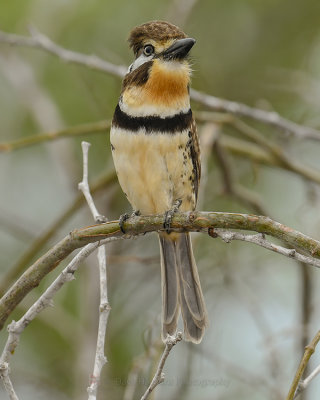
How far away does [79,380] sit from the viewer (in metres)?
3.96

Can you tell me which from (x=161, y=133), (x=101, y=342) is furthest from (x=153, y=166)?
(x=101, y=342)

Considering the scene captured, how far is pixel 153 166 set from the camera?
10.1 feet

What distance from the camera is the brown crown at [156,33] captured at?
10.0ft

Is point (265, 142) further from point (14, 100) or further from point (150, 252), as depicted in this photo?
point (14, 100)

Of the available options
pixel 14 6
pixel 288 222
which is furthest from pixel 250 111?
pixel 14 6

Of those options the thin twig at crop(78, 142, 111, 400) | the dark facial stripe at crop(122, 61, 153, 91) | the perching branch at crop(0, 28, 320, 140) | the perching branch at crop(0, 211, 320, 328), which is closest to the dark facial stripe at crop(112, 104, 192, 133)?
the dark facial stripe at crop(122, 61, 153, 91)

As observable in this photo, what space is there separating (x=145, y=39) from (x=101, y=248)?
1098 millimetres

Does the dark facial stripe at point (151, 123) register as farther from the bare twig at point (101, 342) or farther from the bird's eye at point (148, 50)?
the bare twig at point (101, 342)

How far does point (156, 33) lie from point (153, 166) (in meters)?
0.53

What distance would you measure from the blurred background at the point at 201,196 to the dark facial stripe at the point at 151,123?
309mm

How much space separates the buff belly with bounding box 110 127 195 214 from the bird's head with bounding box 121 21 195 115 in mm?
111

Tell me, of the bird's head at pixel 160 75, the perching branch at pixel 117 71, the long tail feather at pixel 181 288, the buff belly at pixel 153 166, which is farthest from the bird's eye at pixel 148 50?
the long tail feather at pixel 181 288

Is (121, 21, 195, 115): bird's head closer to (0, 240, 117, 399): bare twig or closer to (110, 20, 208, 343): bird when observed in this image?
(110, 20, 208, 343): bird

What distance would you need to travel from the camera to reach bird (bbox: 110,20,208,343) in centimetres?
304
